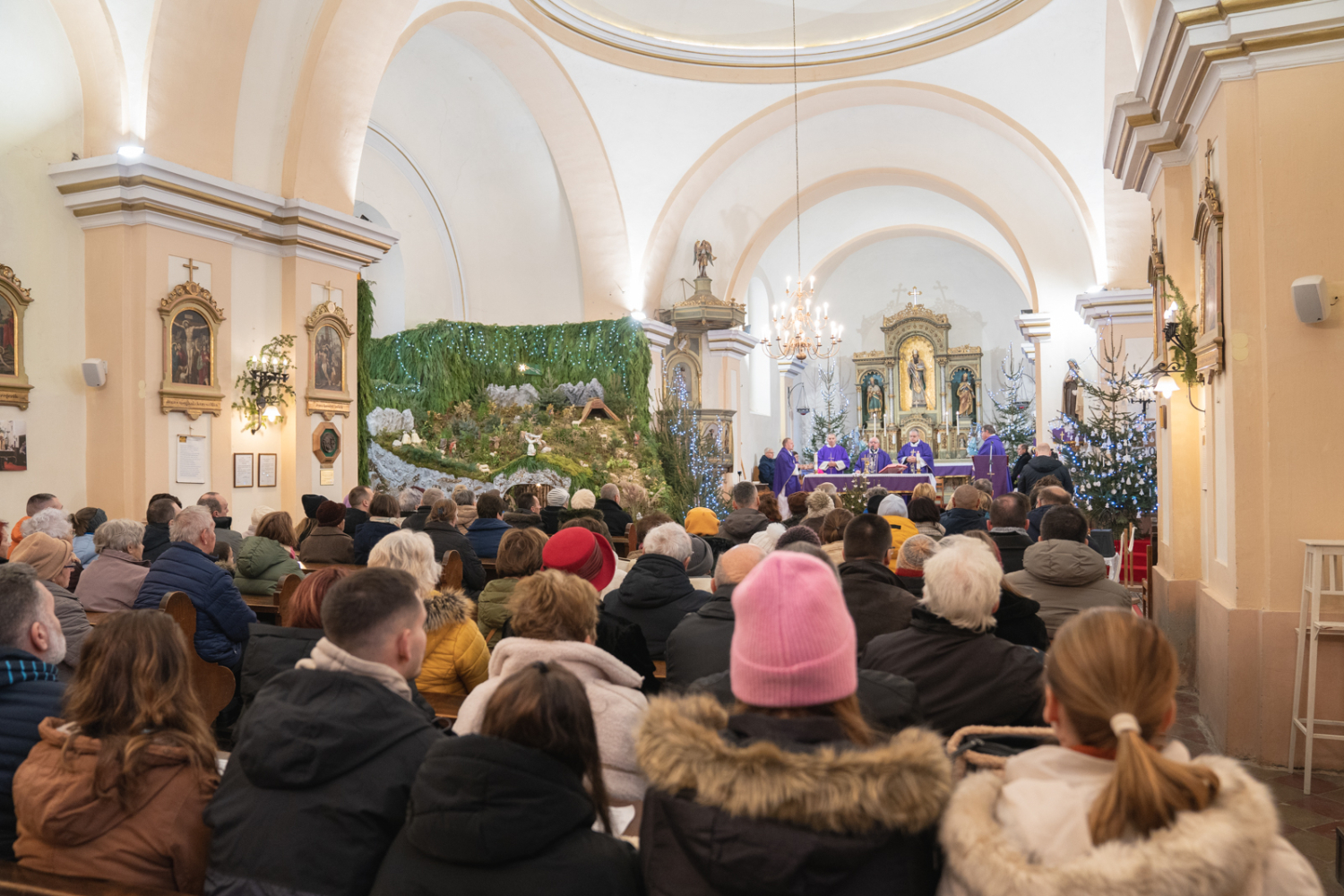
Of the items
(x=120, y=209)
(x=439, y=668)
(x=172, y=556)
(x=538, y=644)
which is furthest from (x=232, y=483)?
(x=538, y=644)

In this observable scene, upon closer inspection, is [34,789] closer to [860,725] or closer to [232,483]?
[860,725]

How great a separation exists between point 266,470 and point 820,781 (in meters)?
10.1

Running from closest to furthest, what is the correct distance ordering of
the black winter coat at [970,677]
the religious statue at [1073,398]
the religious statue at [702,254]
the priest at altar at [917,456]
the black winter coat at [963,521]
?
the black winter coat at [970,677], the black winter coat at [963,521], the religious statue at [1073,398], the priest at altar at [917,456], the religious statue at [702,254]

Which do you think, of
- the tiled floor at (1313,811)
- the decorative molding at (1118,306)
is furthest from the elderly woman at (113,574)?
the decorative molding at (1118,306)

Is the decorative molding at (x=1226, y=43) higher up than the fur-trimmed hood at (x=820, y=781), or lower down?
higher up

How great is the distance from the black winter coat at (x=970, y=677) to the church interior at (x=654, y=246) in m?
2.02

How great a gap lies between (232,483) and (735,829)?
970cm

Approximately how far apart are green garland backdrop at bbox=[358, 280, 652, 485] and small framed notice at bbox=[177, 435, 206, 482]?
6.25 m

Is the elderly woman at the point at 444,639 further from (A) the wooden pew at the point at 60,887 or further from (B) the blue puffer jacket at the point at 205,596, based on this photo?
(A) the wooden pew at the point at 60,887

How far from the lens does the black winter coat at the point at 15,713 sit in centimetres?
248

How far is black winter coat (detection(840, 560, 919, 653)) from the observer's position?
4.07 m

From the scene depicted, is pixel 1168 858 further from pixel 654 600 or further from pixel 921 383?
pixel 921 383

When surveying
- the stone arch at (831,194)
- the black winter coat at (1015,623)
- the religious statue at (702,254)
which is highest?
the stone arch at (831,194)

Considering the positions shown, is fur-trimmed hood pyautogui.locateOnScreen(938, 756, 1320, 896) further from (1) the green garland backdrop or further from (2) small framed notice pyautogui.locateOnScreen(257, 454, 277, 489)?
(1) the green garland backdrop
